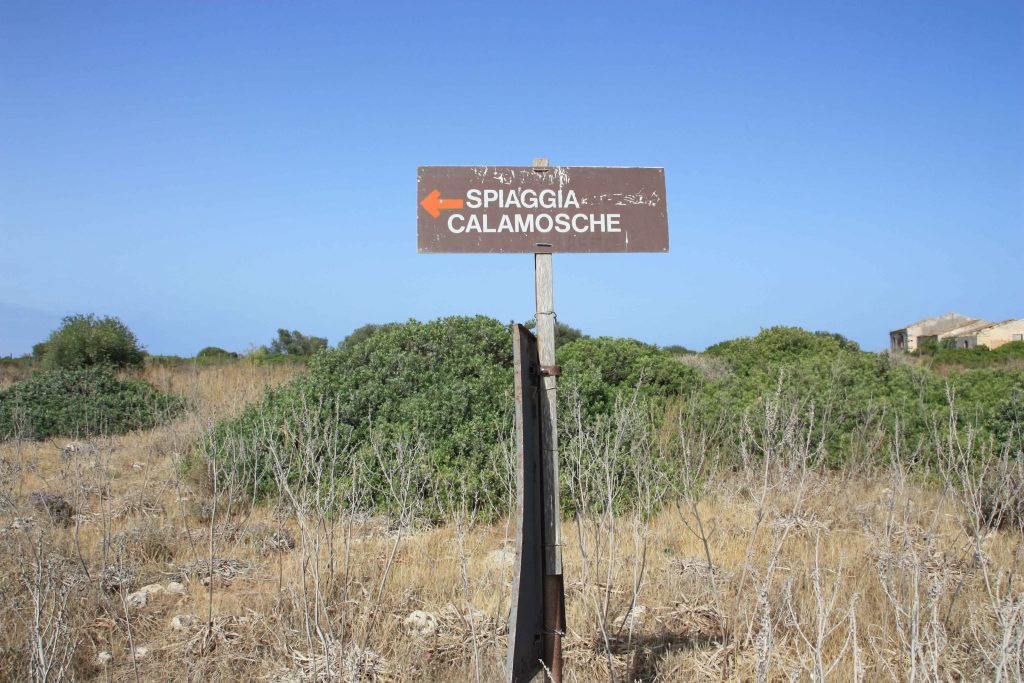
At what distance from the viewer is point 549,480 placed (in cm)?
318

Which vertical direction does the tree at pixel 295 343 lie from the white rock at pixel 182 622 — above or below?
above

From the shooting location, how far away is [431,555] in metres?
5.91

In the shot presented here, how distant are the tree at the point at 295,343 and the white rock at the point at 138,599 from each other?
89.4 feet

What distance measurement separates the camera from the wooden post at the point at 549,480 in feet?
9.67

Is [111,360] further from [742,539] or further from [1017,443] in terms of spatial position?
[1017,443]

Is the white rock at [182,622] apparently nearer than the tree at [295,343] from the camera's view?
Yes

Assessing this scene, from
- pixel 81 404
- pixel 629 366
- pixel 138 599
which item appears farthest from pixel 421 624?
pixel 81 404

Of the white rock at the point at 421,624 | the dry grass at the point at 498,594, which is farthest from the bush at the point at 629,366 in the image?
the white rock at the point at 421,624

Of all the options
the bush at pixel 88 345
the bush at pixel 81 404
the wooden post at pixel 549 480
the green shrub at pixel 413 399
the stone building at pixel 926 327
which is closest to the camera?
the wooden post at pixel 549 480

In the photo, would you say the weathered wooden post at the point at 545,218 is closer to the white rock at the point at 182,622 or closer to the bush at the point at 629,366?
the white rock at the point at 182,622

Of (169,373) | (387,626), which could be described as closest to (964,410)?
(387,626)

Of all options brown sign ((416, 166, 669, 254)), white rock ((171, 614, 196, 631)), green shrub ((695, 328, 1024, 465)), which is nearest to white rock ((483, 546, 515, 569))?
white rock ((171, 614, 196, 631))

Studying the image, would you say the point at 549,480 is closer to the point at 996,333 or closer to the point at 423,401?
the point at 423,401

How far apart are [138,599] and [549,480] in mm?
3428
